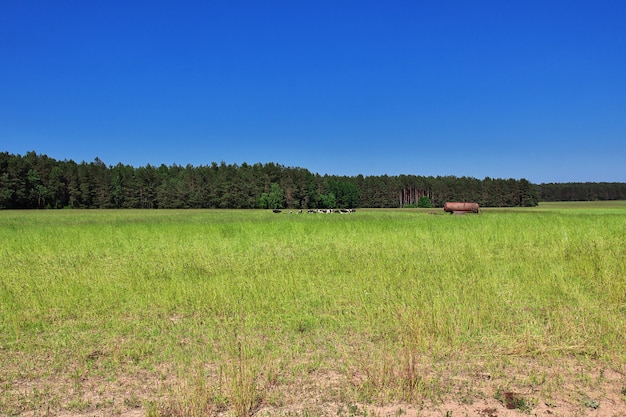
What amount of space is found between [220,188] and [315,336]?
9331 cm

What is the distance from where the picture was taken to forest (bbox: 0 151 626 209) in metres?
80.4

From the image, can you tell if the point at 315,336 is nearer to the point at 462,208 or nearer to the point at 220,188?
the point at 462,208

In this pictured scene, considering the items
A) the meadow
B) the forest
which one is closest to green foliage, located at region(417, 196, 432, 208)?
the forest

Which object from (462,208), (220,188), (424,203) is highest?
(220,188)

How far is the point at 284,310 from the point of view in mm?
7641

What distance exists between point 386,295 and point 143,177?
97.5m

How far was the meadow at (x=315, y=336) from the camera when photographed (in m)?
4.21

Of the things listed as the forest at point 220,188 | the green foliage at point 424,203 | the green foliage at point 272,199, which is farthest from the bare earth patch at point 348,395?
the green foliage at point 424,203

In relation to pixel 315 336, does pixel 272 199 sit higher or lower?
higher

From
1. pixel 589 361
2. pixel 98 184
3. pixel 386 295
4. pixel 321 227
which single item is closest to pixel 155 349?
pixel 386 295

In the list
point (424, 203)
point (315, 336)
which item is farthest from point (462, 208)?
point (424, 203)

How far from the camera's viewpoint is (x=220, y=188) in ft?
317

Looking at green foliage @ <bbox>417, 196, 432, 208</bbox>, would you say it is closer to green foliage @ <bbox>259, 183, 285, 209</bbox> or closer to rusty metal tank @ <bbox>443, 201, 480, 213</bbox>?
green foliage @ <bbox>259, 183, 285, 209</bbox>

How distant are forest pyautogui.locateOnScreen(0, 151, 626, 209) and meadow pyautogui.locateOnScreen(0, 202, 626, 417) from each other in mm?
78957
